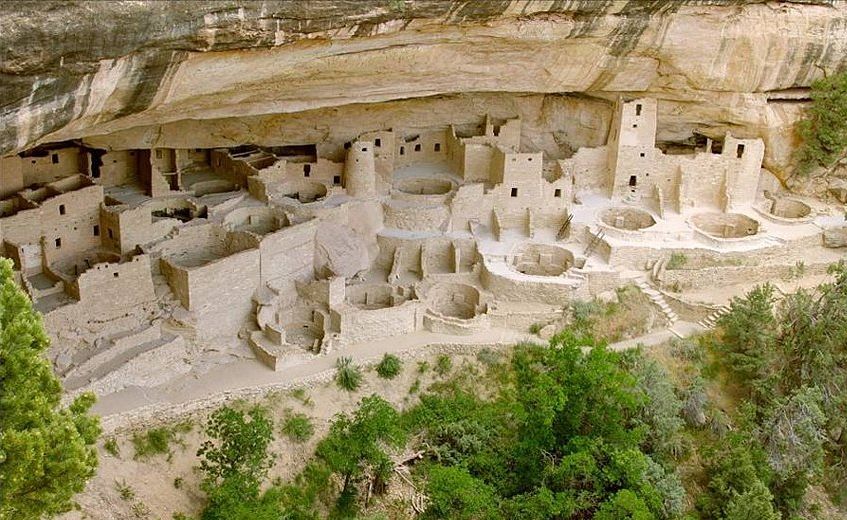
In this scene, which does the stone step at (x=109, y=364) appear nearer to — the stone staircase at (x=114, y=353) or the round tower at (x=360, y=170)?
the stone staircase at (x=114, y=353)

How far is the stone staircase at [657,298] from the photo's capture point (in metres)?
20.3

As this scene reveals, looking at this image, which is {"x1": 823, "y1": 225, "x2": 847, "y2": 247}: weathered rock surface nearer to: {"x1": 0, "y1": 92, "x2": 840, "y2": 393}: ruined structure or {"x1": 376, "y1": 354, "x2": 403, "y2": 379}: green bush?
{"x1": 0, "y1": 92, "x2": 840, "y2": 393}: ruined structure

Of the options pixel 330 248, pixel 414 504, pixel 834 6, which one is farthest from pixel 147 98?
Answer: pixel 834 6

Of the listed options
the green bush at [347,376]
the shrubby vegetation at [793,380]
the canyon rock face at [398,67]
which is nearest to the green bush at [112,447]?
the green bush at [347,376]

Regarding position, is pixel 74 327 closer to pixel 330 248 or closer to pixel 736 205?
pixel 330 248

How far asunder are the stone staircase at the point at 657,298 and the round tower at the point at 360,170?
6164mm

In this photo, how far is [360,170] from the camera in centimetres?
2134

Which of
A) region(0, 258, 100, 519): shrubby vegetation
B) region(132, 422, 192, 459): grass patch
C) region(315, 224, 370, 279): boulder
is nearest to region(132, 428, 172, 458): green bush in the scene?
region(132, 422, 192, 459): grass patch

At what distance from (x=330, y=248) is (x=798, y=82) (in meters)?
11.1

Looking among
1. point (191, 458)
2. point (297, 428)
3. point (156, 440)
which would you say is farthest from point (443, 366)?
point (156, 440)

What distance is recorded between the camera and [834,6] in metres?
20.0

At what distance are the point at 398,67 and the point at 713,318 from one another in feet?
27.4

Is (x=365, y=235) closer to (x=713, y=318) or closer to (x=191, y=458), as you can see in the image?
(x=191, y=458)

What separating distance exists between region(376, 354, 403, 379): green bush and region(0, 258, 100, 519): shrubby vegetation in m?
8.03
